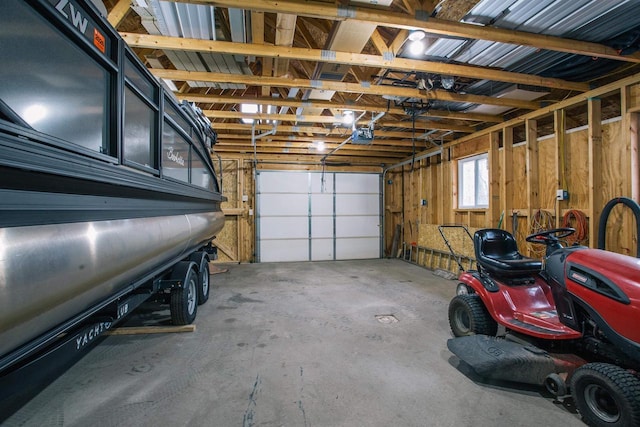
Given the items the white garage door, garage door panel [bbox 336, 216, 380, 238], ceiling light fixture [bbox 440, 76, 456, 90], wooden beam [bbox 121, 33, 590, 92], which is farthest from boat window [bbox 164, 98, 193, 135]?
garage door panel [bbox 336, 216, 380, 238]

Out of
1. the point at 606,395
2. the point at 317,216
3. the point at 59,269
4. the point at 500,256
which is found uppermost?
the point at 317,216

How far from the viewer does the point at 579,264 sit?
6.21 feet

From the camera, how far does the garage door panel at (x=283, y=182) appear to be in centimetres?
802

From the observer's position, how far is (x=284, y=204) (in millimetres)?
8109

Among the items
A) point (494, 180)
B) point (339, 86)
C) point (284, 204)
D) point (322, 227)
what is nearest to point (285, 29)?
point (339, 86)

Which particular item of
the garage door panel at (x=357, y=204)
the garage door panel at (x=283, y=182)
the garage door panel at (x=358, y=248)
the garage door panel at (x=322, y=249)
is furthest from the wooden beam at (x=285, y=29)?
the garage door panel at (x=358, y=248)

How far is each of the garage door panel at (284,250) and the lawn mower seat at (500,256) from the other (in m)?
5.71

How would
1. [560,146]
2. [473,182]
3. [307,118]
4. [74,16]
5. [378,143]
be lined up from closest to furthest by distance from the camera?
[74,16]
[560,146]
[307,118]
[473,182]
[378,143]

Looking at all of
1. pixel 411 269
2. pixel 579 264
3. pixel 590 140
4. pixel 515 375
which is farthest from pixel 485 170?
pixel 515 375

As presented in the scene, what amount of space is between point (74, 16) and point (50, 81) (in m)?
0.43

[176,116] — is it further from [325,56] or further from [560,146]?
[560,146]

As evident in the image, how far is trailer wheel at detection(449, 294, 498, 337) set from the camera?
262 cm

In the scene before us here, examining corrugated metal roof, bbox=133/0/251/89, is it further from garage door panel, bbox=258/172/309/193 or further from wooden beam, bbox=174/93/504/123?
garage door panel, bbox=258/172/309/193

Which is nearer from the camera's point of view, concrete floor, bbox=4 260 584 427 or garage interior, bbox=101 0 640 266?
concrete floor, bbox=4 260 584 427
